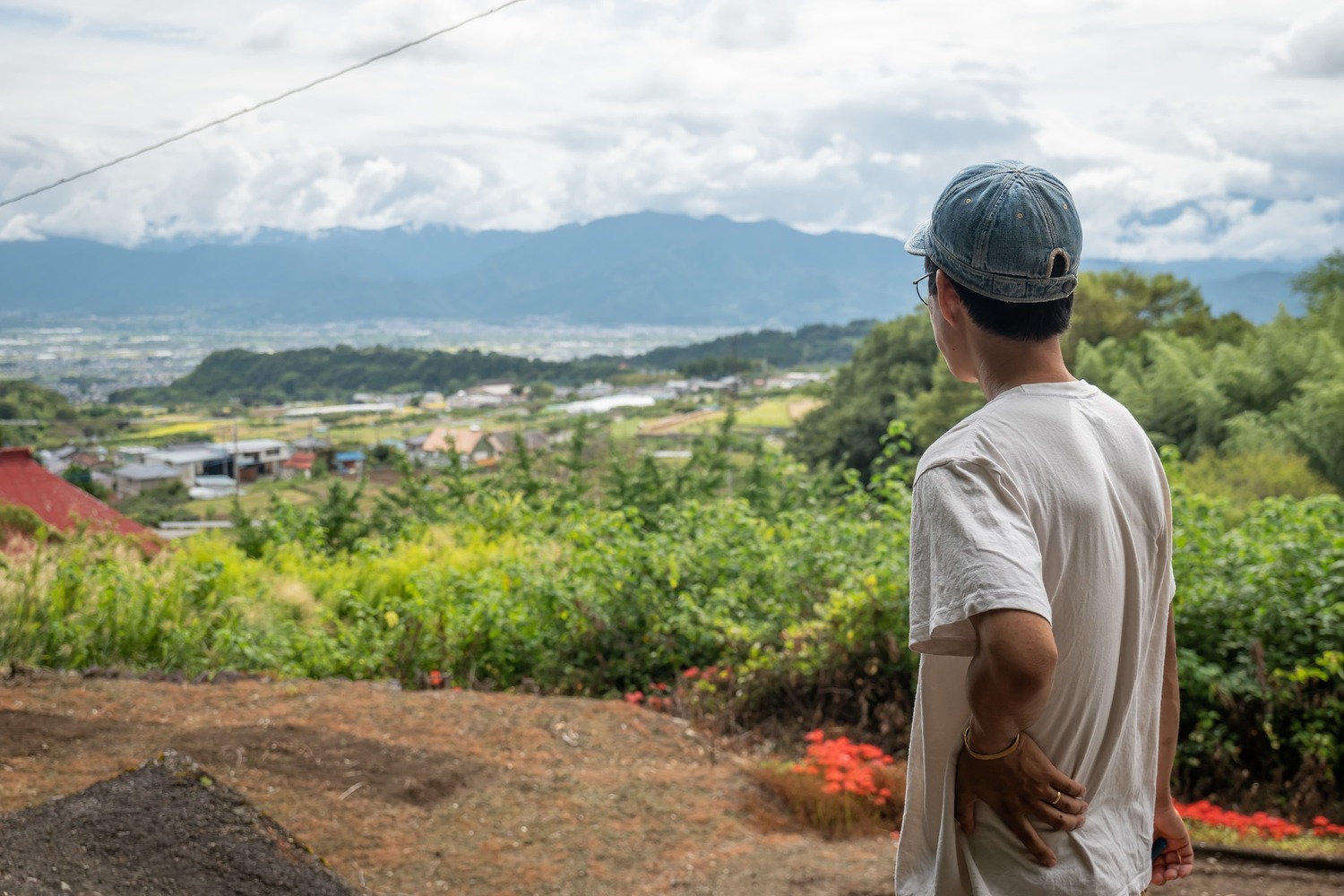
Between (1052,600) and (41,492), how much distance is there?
45.5 ft

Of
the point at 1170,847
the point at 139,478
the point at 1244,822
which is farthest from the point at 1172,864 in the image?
the point at 139,478

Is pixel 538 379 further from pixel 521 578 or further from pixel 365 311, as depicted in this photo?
pixel 365 311

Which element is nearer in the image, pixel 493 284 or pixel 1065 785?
pixel 1065 785

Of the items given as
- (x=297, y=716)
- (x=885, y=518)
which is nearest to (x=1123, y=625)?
(x=297, y=716)

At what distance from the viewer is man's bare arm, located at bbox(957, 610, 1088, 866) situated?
3.99 feet

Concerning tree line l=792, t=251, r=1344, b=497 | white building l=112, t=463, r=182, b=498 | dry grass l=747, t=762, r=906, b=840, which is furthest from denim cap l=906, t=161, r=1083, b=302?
white building l=112, t=463, r=182, b=498

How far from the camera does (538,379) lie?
50.0 metres

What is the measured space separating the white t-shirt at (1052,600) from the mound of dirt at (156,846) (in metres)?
2.05

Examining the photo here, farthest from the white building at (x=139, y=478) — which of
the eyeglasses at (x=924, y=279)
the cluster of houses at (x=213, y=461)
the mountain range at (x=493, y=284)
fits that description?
the mountain range at (x=493, y=284)

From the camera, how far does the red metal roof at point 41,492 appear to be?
38.9ft

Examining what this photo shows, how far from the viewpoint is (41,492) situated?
12.7 metres

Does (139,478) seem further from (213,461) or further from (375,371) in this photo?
(375,371)

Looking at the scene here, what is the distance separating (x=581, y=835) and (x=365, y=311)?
147630 millimetres

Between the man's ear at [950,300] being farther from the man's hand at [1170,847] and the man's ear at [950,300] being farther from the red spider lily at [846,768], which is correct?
the red spider lily at [846,768]
